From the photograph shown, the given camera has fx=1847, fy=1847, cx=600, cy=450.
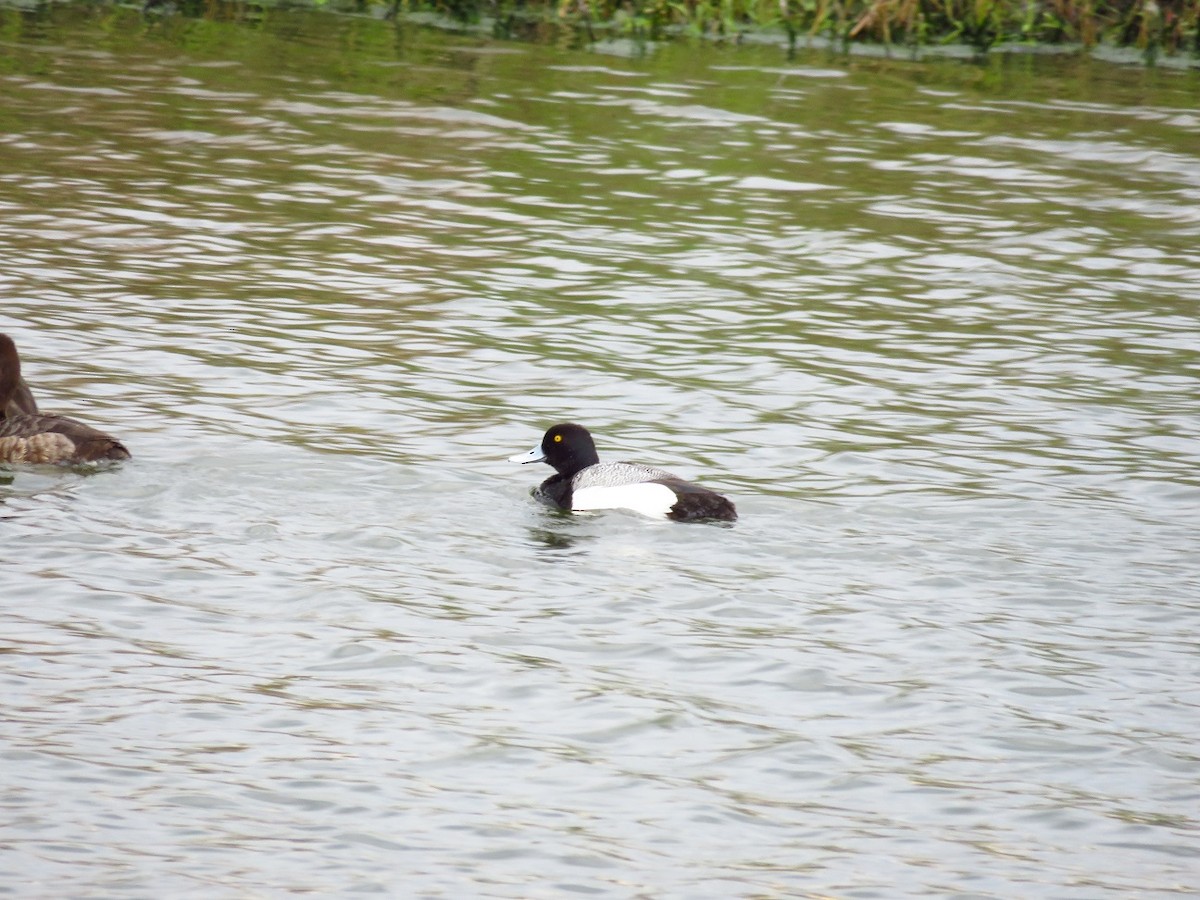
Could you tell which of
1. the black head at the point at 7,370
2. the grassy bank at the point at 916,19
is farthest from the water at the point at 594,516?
the grassy bank at the point at 916,19

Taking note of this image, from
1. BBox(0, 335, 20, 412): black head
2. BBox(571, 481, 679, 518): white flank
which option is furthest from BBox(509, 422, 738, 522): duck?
BBox(0, 335, 20, 412): black head

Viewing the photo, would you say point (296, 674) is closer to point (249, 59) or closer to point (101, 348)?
point (101, 348)

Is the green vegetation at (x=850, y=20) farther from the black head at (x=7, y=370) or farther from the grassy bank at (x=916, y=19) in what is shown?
the black head at (x=7, y=370)

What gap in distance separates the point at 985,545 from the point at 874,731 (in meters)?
2.82

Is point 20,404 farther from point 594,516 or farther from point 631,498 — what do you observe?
point 631,498

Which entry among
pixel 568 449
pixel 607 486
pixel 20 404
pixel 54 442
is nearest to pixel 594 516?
pixel 607 486

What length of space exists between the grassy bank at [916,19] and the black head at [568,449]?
1953 cm

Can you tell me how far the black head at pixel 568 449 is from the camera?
39.7 feet

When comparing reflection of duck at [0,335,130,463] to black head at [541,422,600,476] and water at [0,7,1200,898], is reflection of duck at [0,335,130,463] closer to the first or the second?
water at [0,7,1200,898]

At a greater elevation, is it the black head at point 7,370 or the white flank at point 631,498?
the black head at point 7,370

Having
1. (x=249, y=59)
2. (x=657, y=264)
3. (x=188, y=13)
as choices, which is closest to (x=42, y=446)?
(x=657, y=264)

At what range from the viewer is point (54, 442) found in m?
11.6

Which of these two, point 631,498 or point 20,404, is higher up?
point 20,404

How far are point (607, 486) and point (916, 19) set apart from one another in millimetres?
20902
